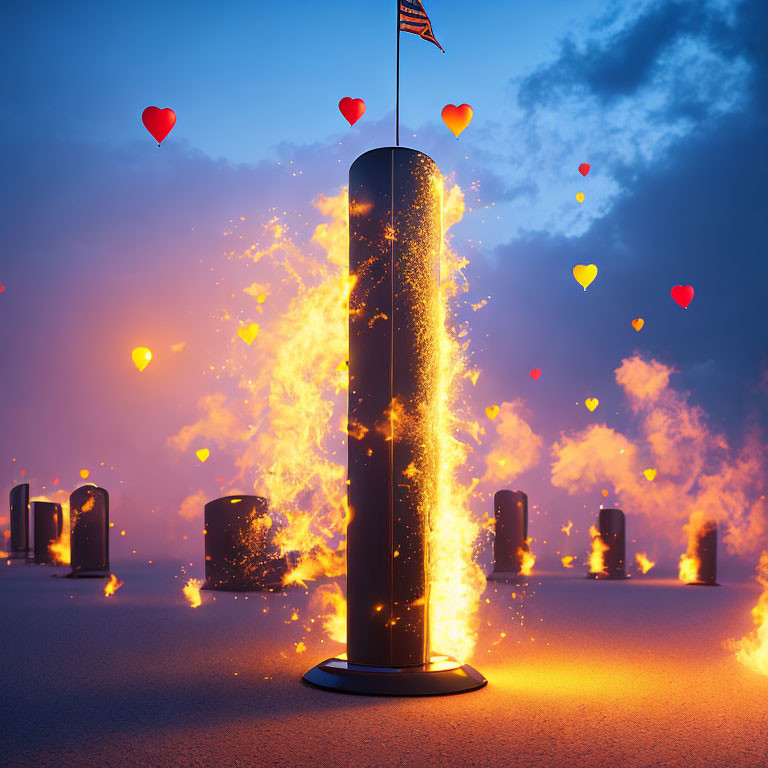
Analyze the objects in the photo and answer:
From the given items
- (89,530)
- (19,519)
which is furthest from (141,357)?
(19,519)

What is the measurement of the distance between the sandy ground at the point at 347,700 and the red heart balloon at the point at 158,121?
7.66 m

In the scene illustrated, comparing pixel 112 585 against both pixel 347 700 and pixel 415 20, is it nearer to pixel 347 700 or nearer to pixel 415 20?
pixel 347 700

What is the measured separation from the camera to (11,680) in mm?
8109

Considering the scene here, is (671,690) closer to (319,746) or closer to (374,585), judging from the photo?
(374,585)

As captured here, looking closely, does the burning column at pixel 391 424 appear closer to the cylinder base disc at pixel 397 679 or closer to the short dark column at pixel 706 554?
the cylinder base disc at pixel 397 679

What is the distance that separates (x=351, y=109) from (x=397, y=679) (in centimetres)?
800

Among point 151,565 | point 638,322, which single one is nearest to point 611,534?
point 638,322

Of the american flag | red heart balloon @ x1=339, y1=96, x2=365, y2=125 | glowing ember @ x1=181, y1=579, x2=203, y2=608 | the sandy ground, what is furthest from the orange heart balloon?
glowing ember @ x1=181, y1=579, x2=203, y2=608

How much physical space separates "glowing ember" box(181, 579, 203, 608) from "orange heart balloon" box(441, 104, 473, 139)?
354 inches

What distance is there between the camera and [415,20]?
898 centimetres

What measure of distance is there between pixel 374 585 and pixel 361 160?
14.1ft

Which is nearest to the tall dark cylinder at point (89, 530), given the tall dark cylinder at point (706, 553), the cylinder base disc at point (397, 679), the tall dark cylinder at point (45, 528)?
the tall dark cylinder at point (45, 528)

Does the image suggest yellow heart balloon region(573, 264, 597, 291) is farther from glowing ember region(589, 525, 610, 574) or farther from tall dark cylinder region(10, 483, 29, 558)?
tall dark cylinder region(10, 483, 29, 558)

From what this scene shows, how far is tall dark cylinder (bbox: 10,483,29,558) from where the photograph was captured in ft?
91.6
